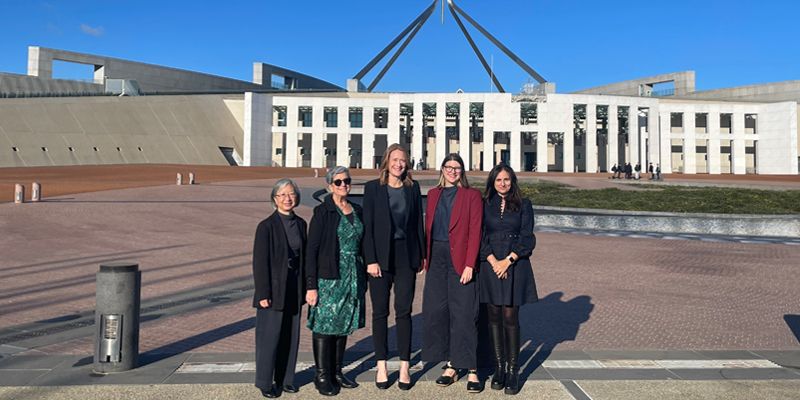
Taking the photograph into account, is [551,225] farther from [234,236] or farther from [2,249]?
[2,249]

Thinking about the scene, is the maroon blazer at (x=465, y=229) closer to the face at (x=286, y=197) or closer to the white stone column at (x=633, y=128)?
the face at (x=286, y=197)

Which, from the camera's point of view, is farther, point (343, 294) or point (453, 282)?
point (453, 282)

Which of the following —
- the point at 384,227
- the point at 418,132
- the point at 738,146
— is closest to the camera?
the point at 384,227

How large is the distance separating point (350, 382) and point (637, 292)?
18.2 feet

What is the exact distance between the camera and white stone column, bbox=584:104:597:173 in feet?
191

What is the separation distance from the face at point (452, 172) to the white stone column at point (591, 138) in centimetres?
5740

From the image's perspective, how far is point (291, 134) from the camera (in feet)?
200

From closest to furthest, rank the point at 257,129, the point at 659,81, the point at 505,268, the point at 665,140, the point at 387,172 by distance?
the point at 505,268
the point at 387,172
the point at 257,129
the point at 665,140
the point at 659,81

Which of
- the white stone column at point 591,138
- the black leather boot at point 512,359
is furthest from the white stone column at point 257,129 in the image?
the black leather boot at point 512,359

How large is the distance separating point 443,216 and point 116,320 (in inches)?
110

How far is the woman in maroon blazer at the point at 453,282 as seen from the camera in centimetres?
438

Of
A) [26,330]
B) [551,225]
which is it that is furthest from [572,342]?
[551,225]

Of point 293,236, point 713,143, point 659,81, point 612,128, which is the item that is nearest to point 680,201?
point 293,236

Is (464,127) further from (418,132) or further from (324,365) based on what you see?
(324,365)
